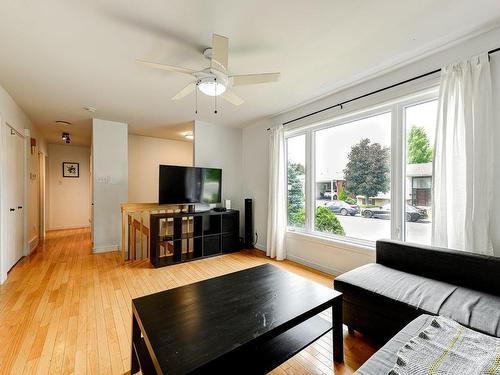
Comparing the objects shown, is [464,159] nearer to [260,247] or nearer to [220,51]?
[220,51]

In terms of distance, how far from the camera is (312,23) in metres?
1.77

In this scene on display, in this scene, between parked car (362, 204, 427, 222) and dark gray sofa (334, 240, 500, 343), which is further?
parked car (362, 204, 427, 222)

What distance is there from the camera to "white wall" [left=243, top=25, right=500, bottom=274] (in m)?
1.85

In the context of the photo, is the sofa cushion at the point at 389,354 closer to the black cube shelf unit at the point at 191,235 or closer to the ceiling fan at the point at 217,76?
the ceiling fan at the point at 217,76

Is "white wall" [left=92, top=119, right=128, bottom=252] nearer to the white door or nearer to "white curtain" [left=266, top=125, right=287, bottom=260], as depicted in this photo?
the white door

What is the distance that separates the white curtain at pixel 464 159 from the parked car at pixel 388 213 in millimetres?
322

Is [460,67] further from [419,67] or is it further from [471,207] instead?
[471,207]

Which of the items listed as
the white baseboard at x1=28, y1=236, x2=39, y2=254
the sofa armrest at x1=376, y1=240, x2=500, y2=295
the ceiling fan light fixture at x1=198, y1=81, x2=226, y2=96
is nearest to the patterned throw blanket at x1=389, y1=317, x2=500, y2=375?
the sofa armrest at x1=376, y1=240, x2=500, y2=295

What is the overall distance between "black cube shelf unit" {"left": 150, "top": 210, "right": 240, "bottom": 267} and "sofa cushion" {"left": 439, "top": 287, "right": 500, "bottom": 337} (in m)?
3.31

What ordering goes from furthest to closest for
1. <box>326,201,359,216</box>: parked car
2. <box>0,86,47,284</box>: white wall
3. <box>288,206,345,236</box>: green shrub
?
<box>288,206,345,236</box>: green shrub
<box>326,201,359,216</box>: parked car
<box>0,86,47,284</box>: white wall

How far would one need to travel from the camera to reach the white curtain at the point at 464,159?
1.82m

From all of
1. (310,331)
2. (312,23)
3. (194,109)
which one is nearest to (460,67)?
(312,23)

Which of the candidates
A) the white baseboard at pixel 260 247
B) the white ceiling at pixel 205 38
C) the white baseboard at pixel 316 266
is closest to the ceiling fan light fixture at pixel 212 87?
the white ceiling at pixel 205 38

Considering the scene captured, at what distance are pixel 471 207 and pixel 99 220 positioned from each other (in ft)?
17.4
